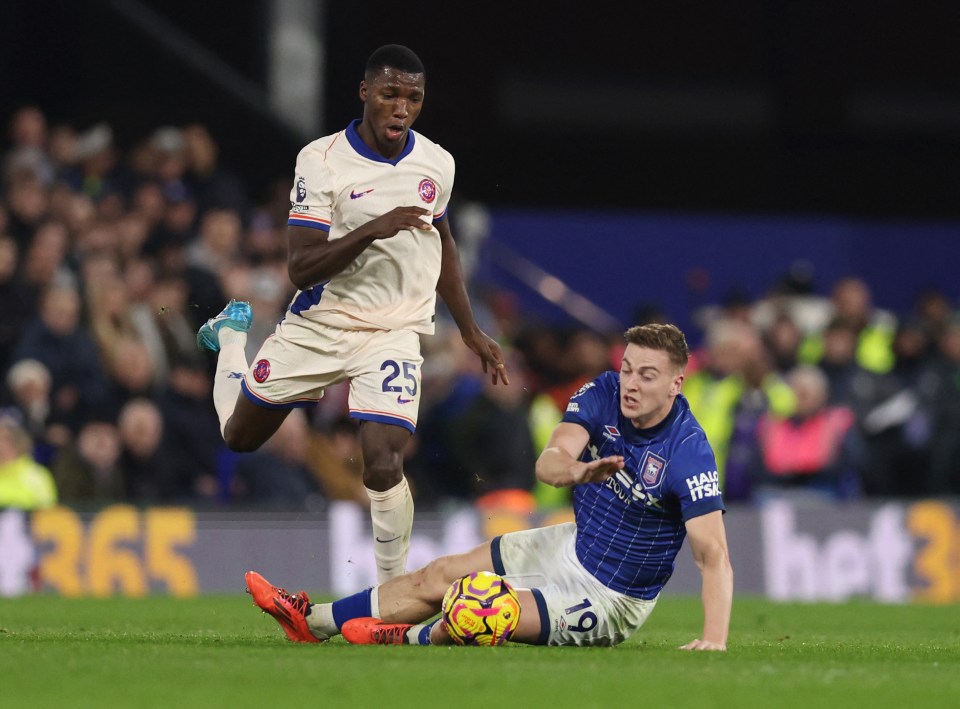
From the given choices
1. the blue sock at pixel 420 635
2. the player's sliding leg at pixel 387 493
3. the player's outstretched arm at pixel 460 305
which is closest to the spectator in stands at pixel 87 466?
the player's outstretched arm at pixel 460 305

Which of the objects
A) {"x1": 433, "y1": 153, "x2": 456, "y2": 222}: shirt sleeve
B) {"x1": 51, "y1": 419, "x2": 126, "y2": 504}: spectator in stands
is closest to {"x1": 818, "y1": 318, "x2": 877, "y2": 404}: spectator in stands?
{"x1": 51, "y1": 419, "x2": 126, "y2": 504}: spectator in stands

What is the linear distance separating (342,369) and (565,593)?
5.87 ft

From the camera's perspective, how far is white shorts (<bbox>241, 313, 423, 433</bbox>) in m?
8.96

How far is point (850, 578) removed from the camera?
51.6 feet

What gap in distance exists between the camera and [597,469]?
7.17 m

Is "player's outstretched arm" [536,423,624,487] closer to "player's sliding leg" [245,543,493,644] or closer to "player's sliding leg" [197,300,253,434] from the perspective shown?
"player's sliding leg" [245,543,493,644]

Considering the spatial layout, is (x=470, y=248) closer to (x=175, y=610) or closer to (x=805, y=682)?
(x=175, y=610)

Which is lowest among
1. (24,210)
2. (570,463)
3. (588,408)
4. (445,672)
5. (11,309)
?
(445,672)

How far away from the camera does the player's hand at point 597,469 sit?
712 cm

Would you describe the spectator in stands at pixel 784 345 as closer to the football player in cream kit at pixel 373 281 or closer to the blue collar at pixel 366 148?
the football player in cream kit at pixel 373 281

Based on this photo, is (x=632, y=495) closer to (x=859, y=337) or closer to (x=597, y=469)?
(x=597, y=469)

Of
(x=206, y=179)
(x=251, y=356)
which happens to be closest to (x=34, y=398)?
(x=251, y=356)

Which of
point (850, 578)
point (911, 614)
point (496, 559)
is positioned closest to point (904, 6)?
point (850, 578)

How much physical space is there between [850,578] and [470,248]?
269 inches
